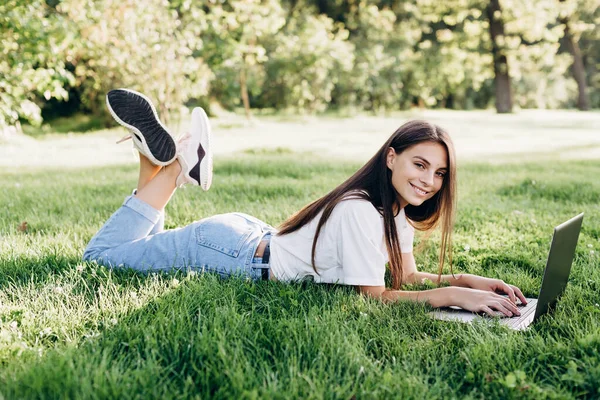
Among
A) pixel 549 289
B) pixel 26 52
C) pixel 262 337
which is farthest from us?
pixel 26 52

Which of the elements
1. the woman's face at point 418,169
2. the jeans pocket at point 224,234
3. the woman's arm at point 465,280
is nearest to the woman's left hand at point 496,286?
the woman's arm at point 465,280

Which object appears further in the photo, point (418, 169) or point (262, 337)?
point (418, 169)

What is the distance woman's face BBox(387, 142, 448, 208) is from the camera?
2766 millimetres

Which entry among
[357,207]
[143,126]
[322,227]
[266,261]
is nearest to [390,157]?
[357,207]

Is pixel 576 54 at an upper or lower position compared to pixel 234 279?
upper

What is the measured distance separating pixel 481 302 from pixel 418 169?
738 mm

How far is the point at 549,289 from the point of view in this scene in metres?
2.38

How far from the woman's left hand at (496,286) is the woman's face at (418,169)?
591 mm

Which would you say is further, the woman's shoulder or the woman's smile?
the woman's smile

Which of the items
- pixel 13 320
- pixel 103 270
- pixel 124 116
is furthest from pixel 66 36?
pixel 13 320

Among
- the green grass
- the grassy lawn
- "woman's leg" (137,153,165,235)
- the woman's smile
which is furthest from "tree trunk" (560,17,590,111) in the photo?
"woman's leg" (137,153,165,235)

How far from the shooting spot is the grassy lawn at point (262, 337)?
1.87 m

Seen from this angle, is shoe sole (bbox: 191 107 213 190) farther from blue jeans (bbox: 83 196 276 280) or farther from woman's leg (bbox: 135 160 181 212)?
blue jeans (bbox: 83 196 276 280)

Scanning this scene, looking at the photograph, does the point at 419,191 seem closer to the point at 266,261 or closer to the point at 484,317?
the point at 484,317
